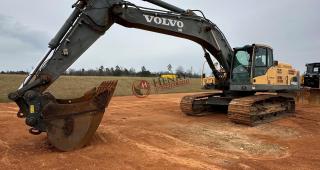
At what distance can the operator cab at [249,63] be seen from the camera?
10297 millimetres

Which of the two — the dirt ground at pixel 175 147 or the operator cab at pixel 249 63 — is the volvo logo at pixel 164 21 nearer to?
the operator cab at pixel 249 63

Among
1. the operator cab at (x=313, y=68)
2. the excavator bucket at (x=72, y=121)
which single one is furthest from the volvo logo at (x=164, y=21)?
the operator cab at (x=313, y=68)

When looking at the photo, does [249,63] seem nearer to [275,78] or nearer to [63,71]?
[275,78]

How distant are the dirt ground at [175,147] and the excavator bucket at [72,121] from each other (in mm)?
218

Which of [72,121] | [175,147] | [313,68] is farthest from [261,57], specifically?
[313,68]

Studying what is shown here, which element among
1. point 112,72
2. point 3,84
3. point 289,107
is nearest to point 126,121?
point 289,107

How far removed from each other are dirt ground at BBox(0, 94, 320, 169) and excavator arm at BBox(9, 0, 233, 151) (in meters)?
0.42

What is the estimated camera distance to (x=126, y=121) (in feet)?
33.7

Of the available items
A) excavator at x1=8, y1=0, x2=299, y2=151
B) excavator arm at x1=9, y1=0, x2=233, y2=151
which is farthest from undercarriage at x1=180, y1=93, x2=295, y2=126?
excavator arm at x1=9, y1=0, x2=233, y2=151

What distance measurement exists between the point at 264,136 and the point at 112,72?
54890 millimetres

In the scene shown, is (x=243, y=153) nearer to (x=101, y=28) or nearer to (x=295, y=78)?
(x=101, y=28)

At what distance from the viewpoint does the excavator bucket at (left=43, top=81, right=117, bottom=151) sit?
5.93m

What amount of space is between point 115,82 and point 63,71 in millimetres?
1356

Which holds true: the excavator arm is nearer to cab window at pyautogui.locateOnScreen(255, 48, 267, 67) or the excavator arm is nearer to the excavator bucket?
the excavator bucket
